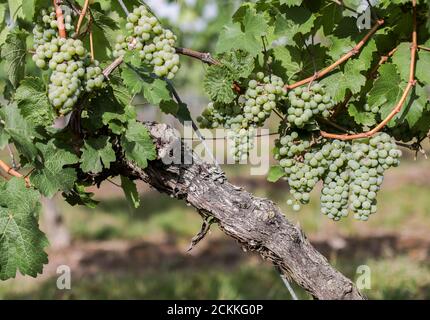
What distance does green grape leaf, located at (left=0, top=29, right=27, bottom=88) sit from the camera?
2.14 m

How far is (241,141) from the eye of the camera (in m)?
2.16

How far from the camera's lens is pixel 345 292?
2.32m

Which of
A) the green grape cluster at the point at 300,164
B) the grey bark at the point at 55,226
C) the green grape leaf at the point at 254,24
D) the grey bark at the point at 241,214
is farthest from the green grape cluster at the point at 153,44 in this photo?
the grey bark at the point at 55,226

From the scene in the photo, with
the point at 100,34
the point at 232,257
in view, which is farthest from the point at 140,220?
the point at 100,34

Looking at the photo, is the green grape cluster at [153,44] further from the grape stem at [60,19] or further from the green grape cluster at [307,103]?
the green grape cluster at [307,103]

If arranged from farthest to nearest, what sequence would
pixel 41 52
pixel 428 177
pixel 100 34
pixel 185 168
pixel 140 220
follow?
pixel 428 177, pixel 140 220, pixel 100 34, pixel 185 168, pixel 41 52

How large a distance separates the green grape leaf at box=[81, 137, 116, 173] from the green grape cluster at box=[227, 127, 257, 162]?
1.41 ft

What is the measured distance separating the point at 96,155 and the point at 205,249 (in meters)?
4.75

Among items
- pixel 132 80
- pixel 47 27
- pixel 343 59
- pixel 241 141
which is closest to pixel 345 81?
pixel 343 59

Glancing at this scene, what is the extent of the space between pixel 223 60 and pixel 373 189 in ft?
2.27

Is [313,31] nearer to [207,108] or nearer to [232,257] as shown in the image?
[207,108]

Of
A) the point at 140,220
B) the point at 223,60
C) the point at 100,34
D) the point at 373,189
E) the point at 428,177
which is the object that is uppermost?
the point at 428,177

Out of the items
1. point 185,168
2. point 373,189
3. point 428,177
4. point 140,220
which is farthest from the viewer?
point 428,177

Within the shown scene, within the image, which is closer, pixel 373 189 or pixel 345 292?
pixel 373 189
